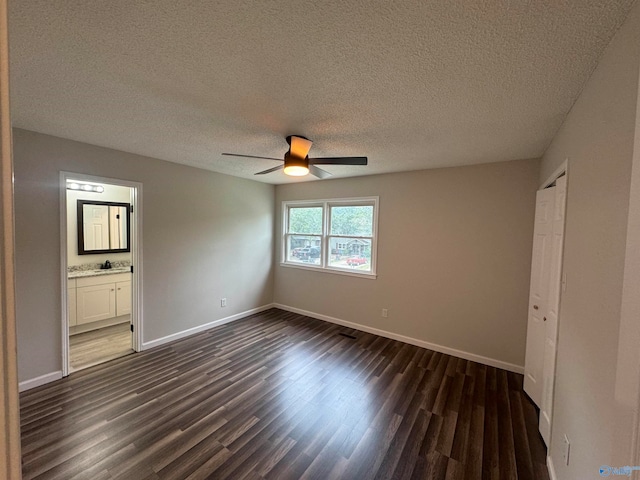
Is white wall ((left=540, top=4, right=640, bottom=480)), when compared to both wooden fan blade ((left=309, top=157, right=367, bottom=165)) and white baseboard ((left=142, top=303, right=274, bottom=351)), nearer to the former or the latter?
wooden fan blade ((left=309, top=157, right=367, bottom=165))

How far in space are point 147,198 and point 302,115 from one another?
2.47 metres

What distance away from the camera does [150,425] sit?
6.95 ft

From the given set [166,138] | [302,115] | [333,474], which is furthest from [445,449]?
[166,138]

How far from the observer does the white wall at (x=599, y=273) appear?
3.23ft

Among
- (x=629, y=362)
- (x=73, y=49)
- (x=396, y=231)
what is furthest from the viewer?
(x=396, y=231)

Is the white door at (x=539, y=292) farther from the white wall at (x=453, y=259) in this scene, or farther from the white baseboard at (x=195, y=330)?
the white baseboard at (x=195, y=330)

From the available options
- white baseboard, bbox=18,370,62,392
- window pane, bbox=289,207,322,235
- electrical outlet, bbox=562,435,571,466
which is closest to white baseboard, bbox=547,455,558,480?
electrical outlet, bbox=562,435,571,466

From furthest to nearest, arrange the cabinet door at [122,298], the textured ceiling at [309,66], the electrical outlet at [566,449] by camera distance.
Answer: the cabinet door at [122,298] → the electrical outlet at [566,449] → the textured ceiling at [309,66]

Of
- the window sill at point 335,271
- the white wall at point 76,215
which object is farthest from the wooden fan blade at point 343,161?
the white wall at point 76,215

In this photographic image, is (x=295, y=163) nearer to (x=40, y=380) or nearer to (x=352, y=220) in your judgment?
(x=352, y=220)

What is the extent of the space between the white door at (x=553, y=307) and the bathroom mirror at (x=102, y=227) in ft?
17.9

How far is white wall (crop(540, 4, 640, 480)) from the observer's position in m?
0.98

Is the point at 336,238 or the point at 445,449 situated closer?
the point at 445,449

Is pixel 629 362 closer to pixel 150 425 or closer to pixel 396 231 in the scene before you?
pixel 150 425
